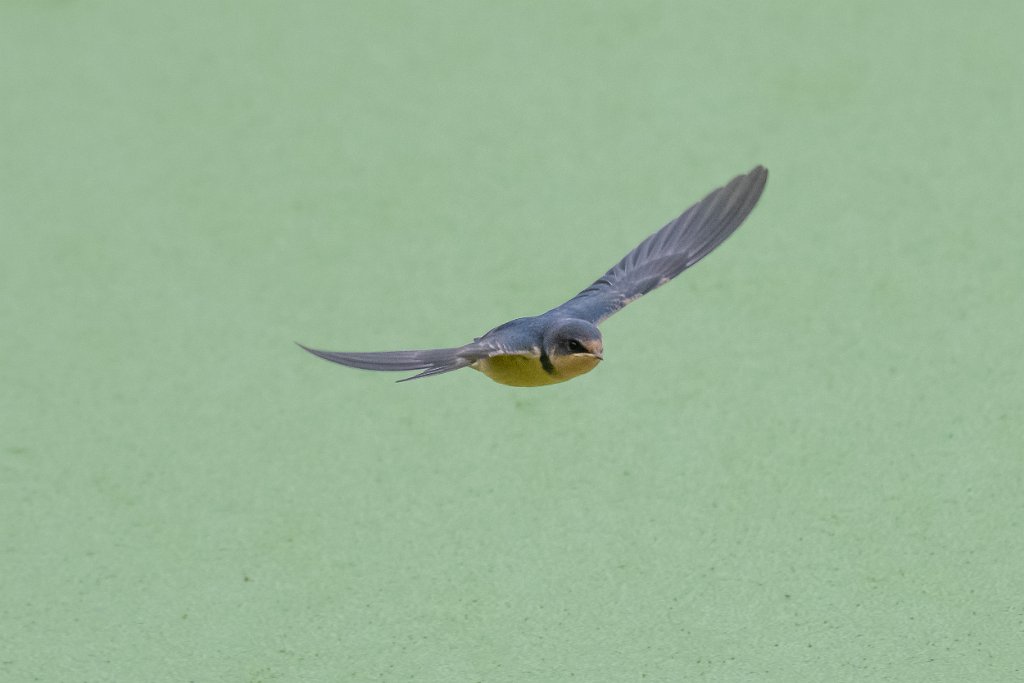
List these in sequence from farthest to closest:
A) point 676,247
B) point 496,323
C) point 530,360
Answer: point 496,323
point 676,247
point 530,360

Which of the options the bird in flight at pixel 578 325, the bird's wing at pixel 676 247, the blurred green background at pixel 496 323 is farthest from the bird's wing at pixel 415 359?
the blurred green background at pixel 496 323

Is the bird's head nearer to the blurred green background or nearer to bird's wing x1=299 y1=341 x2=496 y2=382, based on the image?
bird's wing x1=299 y1=341 x2=496 y2=382

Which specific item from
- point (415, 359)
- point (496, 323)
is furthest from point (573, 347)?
point (496, 323)

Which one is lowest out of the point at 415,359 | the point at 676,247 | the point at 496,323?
the point at 415,359

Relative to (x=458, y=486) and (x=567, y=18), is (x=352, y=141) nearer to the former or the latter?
(x=567, y=18)

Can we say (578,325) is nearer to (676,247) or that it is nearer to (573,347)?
(573,347)

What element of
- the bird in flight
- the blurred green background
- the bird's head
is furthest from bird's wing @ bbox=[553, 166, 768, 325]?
the blurred green background

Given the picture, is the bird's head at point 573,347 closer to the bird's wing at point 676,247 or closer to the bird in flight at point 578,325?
the bird in flight at point 578,325

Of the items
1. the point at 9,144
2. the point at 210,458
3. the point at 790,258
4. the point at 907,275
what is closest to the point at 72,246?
the point at 9,144

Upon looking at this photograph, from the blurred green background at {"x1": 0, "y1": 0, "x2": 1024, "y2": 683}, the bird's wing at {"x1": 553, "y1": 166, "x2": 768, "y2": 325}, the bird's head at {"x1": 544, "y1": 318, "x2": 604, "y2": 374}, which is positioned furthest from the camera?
the blurred green background at {"x1": 0, "y1": 0, "x2": 1024, "y2": 683}
